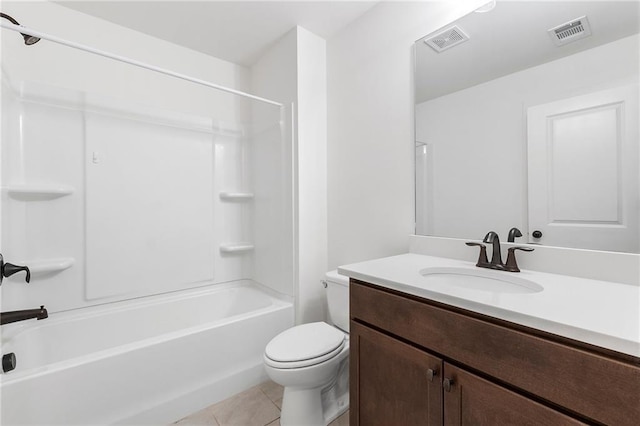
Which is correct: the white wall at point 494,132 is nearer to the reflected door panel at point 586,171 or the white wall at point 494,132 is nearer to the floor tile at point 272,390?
the reflected door panel at point 586,171

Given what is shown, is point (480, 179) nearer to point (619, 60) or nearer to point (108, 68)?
point (619, 60)

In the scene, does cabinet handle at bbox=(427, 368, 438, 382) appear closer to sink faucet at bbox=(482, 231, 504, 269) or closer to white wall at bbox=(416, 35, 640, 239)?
sink faucet at bbox=(482, 231, 504, 269)

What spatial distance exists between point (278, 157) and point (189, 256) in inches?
42.4

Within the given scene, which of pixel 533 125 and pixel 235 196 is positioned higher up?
pixel 533 125

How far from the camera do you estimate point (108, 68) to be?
76.4 inches

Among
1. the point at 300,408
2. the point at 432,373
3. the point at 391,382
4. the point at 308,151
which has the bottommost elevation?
the point at 300,408

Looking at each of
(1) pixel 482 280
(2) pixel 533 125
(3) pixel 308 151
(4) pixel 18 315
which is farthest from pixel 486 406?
(4) pixel 18 315

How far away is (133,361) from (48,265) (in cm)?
89

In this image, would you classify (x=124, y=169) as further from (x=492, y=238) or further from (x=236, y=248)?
(x=492, y=238)

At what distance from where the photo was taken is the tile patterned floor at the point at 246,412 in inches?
56.9

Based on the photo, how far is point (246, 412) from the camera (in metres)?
1.52

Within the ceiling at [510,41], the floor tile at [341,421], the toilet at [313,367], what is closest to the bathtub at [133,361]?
the toilet at [313,367]

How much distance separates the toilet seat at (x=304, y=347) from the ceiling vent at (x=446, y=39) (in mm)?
1625

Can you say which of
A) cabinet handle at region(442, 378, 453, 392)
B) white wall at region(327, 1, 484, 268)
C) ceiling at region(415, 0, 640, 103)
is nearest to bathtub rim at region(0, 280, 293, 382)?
white wall at region(327, 1, 484, 268)
